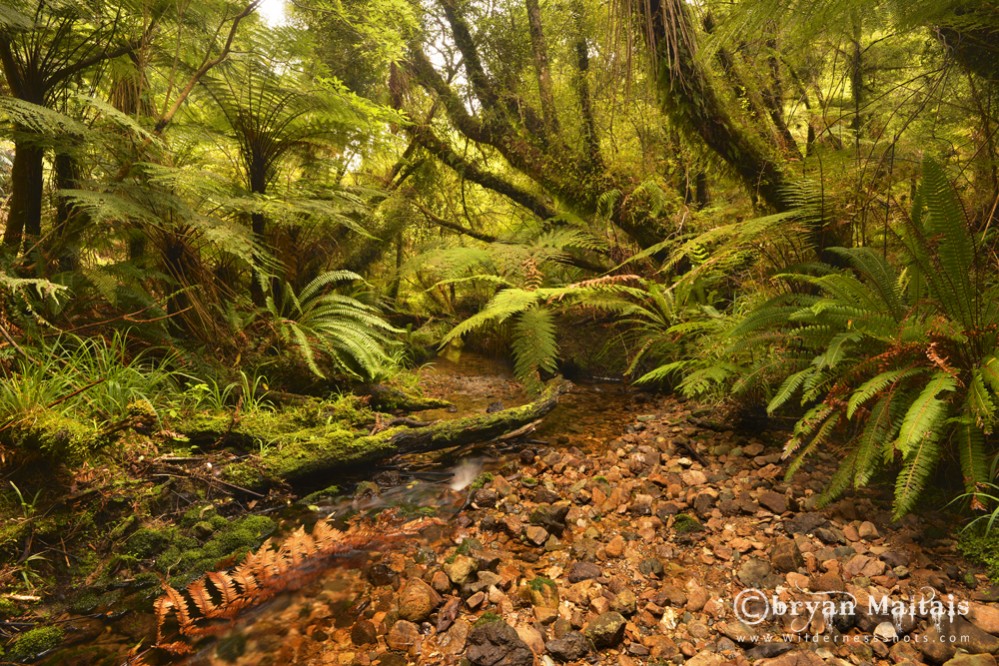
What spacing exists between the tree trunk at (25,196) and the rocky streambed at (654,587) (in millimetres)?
2408

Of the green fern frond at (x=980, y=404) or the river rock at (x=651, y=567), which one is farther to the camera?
the river rock at (x=651, y=567)

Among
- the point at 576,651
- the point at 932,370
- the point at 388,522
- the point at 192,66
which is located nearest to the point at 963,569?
the point at 932,370

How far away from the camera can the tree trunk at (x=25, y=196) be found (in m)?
2.64

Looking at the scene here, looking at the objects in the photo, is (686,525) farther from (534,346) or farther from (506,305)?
(534,346)

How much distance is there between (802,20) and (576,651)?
2938 mm

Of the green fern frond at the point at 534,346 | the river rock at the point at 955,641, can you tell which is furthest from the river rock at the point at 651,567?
the green fern frond at the point at 534,346

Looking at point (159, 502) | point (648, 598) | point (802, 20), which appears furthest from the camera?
point (802, 20)

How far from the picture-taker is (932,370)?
6.25 feet

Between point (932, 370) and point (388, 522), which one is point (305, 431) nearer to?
point (388, 522)

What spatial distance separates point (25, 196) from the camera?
8.95 feet

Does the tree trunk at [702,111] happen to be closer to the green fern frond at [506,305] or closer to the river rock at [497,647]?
the green fern frond at [506,305]

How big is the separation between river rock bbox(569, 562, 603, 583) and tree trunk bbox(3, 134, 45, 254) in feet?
10.5

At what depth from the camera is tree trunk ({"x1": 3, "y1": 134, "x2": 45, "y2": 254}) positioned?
2.64m

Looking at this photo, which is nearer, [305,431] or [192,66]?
[305,431]
